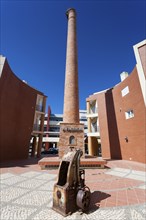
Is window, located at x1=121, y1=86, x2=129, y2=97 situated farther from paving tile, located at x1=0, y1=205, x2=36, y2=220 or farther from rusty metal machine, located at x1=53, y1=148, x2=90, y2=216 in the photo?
paving tile, located at x1=0, y1=205, x2=36, y2=220

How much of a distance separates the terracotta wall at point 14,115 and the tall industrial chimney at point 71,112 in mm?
6671

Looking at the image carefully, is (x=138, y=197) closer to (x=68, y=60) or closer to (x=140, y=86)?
(x=140, y=86)

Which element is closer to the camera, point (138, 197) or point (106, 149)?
point (138, 197)

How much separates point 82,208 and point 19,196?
2.56 m

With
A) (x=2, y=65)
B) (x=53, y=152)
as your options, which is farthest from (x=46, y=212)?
(x=53, y=152)

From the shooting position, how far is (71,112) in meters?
12.6

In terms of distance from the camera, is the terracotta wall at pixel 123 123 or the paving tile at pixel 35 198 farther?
the terracotta wall at pixel 123 123

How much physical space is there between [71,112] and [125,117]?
298 inches

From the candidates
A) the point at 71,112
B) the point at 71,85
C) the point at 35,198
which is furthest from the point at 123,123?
the point at 35,198

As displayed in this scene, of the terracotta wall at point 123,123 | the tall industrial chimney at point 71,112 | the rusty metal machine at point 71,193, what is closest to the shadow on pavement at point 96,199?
the rusty metal machine at point 71,193

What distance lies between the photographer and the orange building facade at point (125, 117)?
1258 cm

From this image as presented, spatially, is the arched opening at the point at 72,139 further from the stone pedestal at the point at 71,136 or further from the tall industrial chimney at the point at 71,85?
the tall industrial chimney at the point at 71,85

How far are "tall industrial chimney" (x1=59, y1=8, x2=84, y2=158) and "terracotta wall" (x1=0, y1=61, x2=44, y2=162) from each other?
6.67 m

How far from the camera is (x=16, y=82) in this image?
1664 cm
